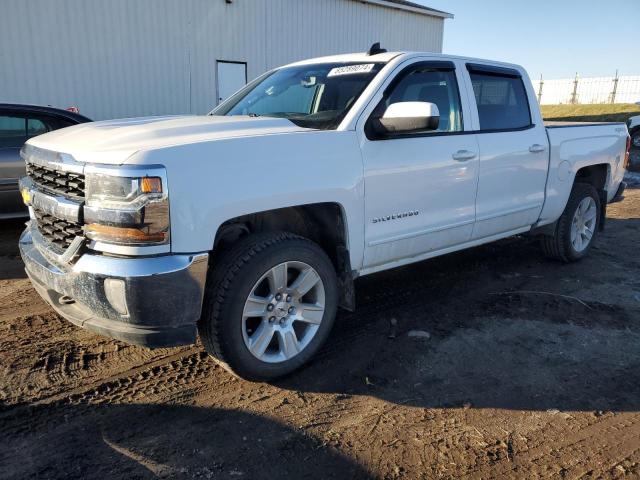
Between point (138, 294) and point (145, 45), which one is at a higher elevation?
point (145, 45)

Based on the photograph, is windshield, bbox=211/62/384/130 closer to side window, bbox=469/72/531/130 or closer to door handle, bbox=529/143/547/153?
side window, bbox=469/72/531/130

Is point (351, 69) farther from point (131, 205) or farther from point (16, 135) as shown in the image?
point (16, 135)

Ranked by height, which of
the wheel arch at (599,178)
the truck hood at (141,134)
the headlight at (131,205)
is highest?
the truck hood at (141,134)

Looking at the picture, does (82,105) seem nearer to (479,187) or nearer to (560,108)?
(479,187)

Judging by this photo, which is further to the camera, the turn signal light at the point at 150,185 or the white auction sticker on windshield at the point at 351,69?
the white auction sticker on windshield at the point at 351,69

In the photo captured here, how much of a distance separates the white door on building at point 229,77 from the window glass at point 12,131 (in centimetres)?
765

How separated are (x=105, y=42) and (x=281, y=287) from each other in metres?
10.4

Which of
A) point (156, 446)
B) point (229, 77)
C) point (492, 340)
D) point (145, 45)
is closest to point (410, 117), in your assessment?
point (492, 340)

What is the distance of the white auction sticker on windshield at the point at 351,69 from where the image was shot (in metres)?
3.83

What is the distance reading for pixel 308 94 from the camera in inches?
158

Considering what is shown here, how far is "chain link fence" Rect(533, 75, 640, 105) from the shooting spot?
31375mm

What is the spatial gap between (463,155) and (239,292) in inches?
84.7

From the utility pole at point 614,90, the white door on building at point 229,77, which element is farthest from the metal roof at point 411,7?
the utility pole at point 614,90

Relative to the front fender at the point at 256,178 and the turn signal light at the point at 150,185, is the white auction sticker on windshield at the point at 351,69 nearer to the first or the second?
the front fender at the point at 256,178
